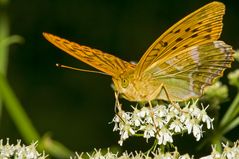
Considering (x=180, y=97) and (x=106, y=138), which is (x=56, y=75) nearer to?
(x=106, y=138)

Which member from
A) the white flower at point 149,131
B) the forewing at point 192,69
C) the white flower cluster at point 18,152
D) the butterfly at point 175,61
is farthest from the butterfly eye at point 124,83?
the white flower cluster at point 18,152

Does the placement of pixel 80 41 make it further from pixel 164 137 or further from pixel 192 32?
pixel 164 137

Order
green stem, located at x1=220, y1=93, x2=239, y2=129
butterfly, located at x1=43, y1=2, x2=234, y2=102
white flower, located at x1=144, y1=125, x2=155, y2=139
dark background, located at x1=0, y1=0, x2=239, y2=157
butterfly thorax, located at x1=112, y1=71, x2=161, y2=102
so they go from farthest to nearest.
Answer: dark background, located at x1=0, y1=0, x2=239, y2=157 < green stem, located at x1=220, y1=93, x2=239, y2=129 < butterfly thorax, located at x1=112, y1=71, x2=161, y2=102 < butterfly, located at x1=43, y1=2, x2=234, y2=102 < white flower, located at x1=144, y1=125, x2=155, y2=139

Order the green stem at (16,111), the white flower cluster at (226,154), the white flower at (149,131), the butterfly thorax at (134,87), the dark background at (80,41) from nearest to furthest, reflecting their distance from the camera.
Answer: the white flower cluster at (226,154) → the white flower at (149,131) → the butterfly thorax at (134,87) → the green stem at (16,111) → the dark background at (80,41)

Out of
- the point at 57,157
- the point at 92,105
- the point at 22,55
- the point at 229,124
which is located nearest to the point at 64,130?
the point at 92,105

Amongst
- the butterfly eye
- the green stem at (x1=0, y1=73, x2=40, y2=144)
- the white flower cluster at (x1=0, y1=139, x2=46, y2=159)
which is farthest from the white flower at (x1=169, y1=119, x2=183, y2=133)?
the green stem at (x1=0, y1=73, x2=40, y2=144)

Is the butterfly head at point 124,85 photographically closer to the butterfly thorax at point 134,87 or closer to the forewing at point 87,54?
the butterfly thorax at point 134,87

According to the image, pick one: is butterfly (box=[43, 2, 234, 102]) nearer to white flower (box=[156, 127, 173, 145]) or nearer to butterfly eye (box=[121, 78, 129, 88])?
butterfly eye (box=[121, 78, 129, 88])
